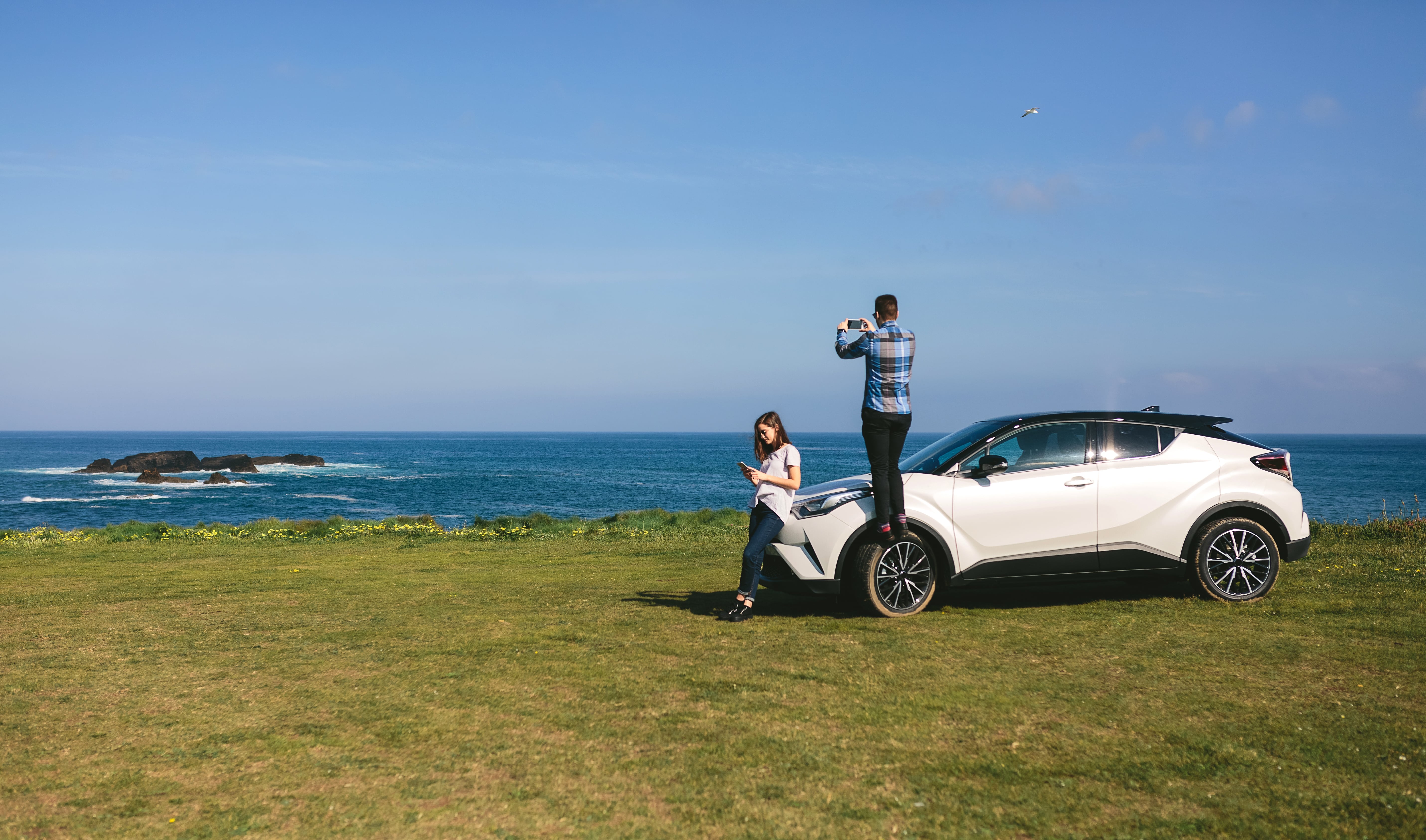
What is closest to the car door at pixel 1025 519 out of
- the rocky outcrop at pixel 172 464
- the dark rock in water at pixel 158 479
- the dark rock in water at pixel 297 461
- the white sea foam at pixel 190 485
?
the white sea foam at pixel 190 485

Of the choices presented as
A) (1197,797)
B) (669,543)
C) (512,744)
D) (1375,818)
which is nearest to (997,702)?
(1197,797)

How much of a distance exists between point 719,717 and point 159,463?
11736 centimetres

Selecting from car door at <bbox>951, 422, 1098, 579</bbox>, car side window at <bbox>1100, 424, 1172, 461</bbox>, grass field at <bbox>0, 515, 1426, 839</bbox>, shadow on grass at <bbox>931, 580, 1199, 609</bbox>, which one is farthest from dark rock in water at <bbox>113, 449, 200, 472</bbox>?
car side window at <bbox>1100, 424, 1172, 461</bbox>

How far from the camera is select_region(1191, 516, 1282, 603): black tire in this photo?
8664 mm

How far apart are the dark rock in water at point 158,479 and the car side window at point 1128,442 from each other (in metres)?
92.6

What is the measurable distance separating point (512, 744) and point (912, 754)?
2057 millimetres

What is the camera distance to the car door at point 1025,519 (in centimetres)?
832

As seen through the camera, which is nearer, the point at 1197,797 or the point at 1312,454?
the point at 1197,797

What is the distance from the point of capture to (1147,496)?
28.0 ft

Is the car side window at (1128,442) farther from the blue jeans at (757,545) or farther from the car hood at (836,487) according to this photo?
the blue jeans at (757,545)

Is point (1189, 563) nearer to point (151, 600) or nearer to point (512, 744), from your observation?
point (512, 744)

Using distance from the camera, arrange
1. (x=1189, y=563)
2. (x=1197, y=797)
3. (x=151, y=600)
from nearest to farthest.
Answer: (x=1197, y=797)
(x=1189, y=563)
(x=151, y=600)

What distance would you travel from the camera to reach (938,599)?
29.9 feet

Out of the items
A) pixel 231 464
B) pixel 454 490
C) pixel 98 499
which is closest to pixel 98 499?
pixel 98 499
